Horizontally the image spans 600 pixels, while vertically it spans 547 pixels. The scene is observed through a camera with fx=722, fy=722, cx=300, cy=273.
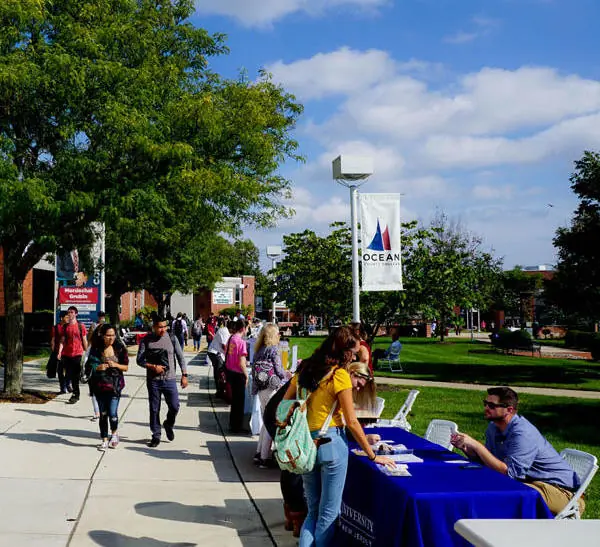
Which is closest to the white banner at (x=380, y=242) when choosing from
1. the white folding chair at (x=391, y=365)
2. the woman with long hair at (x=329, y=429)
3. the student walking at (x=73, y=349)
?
the student walking at (x=73, y=349)

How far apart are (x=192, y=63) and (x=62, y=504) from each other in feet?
38.5

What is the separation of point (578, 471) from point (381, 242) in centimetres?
842

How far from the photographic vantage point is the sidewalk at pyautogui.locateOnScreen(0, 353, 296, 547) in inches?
242

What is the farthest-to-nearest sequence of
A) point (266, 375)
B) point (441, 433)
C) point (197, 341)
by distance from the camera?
point (197, 341)
point (266, 375)
point (441, 433)

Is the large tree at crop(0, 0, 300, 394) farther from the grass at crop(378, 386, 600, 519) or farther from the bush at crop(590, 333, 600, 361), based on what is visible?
the bush at crop(590, 333, 600, 361)

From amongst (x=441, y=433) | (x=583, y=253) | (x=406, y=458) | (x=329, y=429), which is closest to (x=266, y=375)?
(x=441, y=433)

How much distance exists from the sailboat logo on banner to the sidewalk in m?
4.51

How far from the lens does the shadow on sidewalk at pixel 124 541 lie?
5875 millimetres

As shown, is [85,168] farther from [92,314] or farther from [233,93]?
[92,314]

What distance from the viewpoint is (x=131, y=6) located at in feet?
46.9

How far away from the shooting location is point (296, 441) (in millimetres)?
4812

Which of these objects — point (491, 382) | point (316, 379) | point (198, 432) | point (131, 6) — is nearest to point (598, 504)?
point (316, 379)

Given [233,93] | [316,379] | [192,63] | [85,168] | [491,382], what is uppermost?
[192,63]

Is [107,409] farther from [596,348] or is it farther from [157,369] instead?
[596,348]
